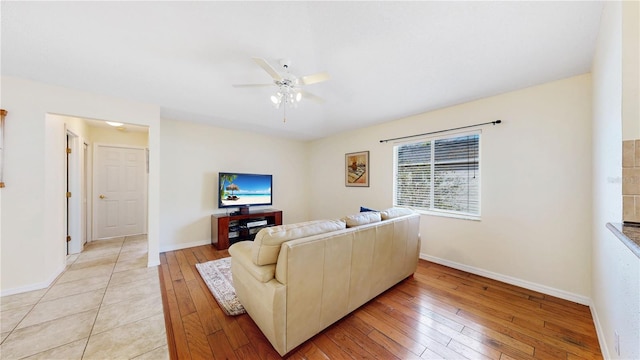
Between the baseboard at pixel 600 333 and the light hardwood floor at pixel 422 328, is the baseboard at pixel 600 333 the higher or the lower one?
the higher one

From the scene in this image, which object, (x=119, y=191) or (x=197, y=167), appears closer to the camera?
(x=197, y=167)

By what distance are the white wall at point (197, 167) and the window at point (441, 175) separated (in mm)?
2894

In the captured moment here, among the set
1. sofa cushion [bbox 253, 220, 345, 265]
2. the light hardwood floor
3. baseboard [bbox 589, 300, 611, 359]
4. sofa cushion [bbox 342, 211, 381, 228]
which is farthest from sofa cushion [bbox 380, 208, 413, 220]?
baseboard [bbox 589, 300, 611, 359]

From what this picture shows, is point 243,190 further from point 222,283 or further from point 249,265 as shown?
point 249,265

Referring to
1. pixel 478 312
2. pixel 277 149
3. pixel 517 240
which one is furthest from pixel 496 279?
pixel 277 149

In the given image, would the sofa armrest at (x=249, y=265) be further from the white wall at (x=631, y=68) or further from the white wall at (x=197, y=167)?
the white wall at (x=197, y=167)

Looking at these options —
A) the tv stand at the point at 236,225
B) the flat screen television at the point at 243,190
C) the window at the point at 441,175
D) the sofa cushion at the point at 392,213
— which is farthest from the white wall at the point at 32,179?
the window at the point at 441,175

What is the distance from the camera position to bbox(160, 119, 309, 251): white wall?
3770 millimetres

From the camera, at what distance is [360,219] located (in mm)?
2043

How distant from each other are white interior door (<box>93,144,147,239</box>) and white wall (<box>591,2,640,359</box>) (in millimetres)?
6573

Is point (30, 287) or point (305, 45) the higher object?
point (305, 45)

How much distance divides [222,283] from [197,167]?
2413 mm

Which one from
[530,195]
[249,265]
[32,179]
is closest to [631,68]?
[530,195]

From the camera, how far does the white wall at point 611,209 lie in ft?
3.25
